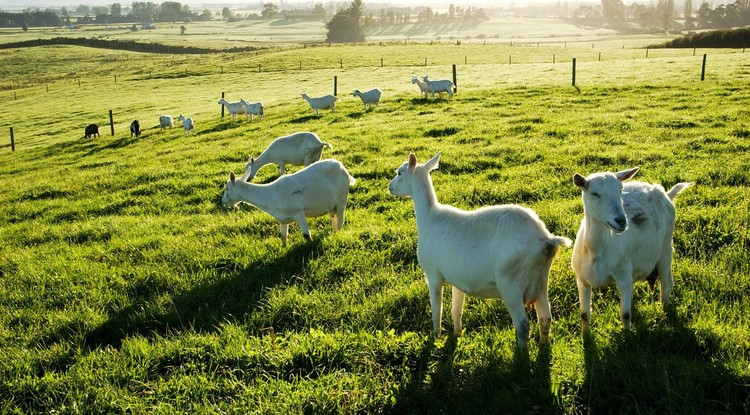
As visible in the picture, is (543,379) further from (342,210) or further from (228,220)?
(228,220)

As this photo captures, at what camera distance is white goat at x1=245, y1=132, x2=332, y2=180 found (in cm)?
1391

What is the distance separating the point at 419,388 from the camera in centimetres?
450

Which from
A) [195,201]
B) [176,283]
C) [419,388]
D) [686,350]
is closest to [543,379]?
[419,388]

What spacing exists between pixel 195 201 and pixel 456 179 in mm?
6289

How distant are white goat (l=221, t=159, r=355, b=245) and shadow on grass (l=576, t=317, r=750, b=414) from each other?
539 centimetres

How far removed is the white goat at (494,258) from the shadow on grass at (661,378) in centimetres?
70

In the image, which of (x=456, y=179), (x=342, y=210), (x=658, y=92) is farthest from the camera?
(x=658, y=92)

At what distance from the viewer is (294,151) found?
13945mm

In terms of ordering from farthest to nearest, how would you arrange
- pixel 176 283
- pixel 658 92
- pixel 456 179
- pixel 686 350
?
1. pixel 658 92
2. pixel 456 179
3. pixel 176 283
4. pixel 686 350

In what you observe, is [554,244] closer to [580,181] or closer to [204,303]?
→ [580,181]

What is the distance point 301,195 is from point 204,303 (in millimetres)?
2913

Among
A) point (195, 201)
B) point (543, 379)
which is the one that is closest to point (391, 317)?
point (543, 379)

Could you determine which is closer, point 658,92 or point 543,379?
point 543,379

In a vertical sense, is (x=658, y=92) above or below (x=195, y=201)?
above
